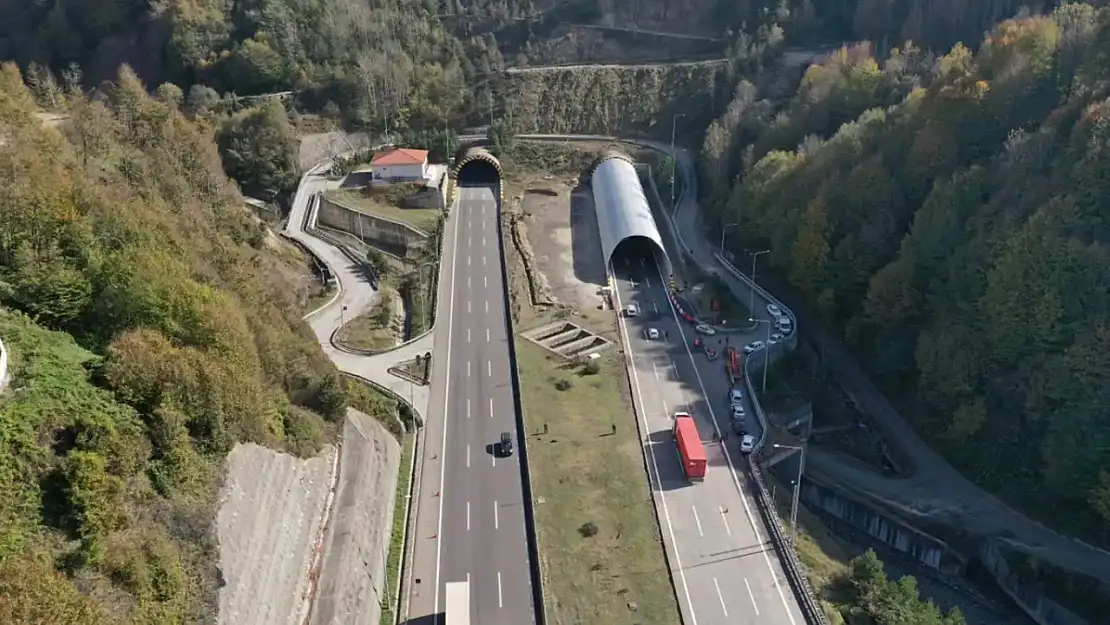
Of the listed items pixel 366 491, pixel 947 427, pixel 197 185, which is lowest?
pixel 947 427

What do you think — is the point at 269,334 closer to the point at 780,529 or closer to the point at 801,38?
the point at 780,529

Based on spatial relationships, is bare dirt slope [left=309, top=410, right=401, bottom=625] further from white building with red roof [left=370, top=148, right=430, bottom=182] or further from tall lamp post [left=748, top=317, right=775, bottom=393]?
white building with red roof [left=370, top=148, right=430, bottom=182]

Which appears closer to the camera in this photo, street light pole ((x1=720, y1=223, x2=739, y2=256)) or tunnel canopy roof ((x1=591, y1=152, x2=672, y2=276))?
tunnel canopy roof ((x1=591, y1=152, x2=672, y2=276))

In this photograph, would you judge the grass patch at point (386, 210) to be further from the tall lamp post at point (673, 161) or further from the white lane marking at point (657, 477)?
the white lane marking at point (657, 477)

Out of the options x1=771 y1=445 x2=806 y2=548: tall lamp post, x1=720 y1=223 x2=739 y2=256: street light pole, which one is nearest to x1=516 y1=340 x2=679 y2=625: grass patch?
x1=771 y1=445 x2=806 y2=548: tall lamp post

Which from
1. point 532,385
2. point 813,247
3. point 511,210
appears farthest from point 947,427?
point 511,210

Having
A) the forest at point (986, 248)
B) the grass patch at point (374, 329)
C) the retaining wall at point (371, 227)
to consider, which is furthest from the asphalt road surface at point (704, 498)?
the retaining wall at point (371, 227)
